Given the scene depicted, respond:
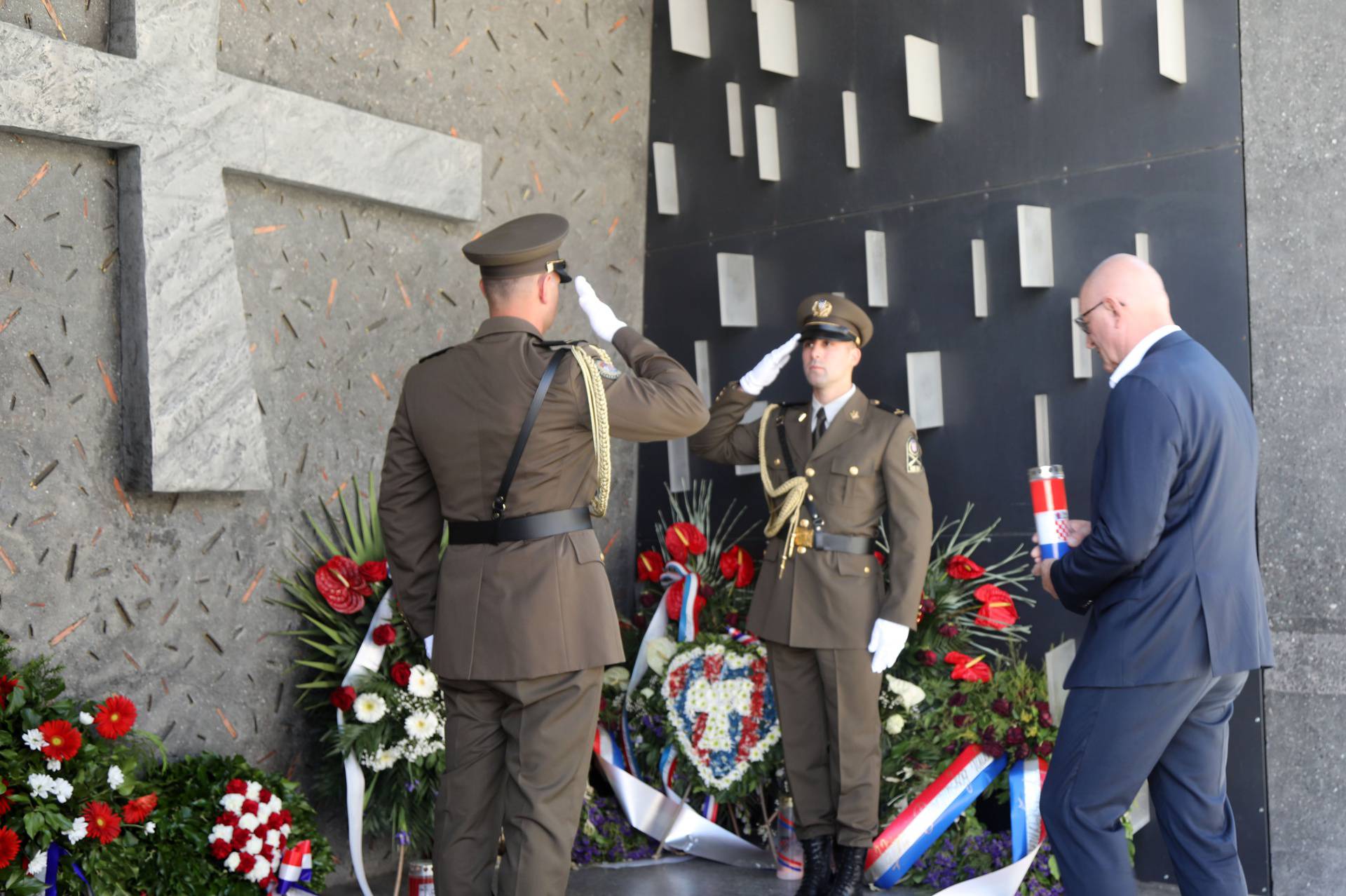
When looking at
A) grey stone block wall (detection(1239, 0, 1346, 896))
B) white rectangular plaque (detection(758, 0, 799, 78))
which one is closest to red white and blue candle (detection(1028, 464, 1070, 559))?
grey stone block wall (detection(1239, 0, 1346, 896))

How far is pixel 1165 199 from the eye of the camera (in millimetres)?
3816

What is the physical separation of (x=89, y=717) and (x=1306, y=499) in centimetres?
316

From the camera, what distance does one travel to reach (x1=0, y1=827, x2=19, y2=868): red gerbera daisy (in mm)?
2729

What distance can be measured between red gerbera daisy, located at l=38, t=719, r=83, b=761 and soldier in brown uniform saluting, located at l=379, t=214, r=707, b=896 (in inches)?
32.1

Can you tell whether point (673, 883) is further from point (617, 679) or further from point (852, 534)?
point (852, 534)

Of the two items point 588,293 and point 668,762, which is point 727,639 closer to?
point 668,762

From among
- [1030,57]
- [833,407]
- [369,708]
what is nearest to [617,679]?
[369,708]

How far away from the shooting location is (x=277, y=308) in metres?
3.92

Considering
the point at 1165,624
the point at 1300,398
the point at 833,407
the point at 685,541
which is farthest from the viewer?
the point at 685,541

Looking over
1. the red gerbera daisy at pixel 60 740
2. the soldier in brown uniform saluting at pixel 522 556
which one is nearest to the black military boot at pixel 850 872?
the soldier in brown uniform saluting at pixel 522 556

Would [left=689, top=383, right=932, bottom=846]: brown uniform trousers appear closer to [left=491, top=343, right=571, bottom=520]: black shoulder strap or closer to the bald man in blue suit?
the bald man in blue suit

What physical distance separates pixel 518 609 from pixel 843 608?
4.21 feet

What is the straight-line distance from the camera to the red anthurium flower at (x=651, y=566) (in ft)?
15.5

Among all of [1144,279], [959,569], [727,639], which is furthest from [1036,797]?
[1144,279]
